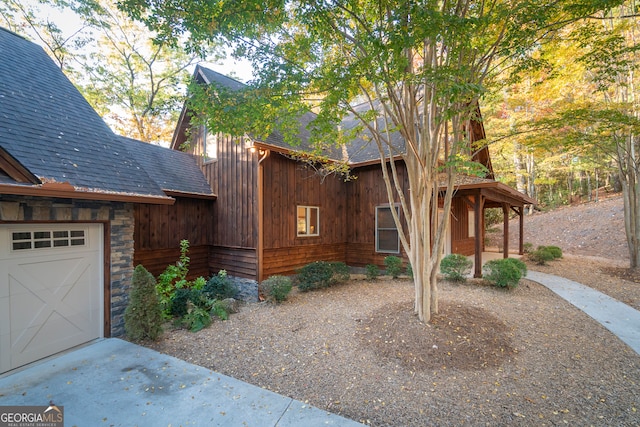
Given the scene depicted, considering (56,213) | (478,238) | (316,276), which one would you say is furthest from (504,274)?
(56,213)

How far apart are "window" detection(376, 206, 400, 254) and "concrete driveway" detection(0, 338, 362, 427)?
6509 mm

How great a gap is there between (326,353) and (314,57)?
15.9 ft

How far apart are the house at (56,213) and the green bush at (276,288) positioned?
2.67 metres

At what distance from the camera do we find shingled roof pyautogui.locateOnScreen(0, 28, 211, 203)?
11.9 feet

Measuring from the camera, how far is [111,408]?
112 inches

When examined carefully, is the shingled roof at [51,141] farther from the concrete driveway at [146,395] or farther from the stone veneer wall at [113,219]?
the concrete driveway at [146,395]

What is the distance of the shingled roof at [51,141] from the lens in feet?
A: 11.9

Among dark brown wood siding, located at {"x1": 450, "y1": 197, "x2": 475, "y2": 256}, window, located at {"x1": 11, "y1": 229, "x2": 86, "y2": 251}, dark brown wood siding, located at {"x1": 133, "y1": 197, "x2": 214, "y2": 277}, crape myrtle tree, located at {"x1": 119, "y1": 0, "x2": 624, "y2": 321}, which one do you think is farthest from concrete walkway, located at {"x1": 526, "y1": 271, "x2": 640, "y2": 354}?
dark brown wood siding, located at {"x1": 133, "y1": 197, "x2": 214, "y2": 277}

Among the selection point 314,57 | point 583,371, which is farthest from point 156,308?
point 583,371

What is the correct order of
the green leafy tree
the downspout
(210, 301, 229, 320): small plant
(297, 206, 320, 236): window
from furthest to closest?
the green leafy tree
(297, 206, 320, 236): window
the downspout
(210, 301, 229, 320): small plant

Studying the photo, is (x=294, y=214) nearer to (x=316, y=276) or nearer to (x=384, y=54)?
(x=316, y=276)

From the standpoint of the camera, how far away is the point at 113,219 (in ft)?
15.4

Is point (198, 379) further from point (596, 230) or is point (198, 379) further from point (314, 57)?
point (596, 230)

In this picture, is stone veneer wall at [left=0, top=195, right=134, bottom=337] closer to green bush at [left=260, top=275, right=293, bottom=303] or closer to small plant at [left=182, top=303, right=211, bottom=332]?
small plant at [left=182, top=303, right=211, bottom=332]
